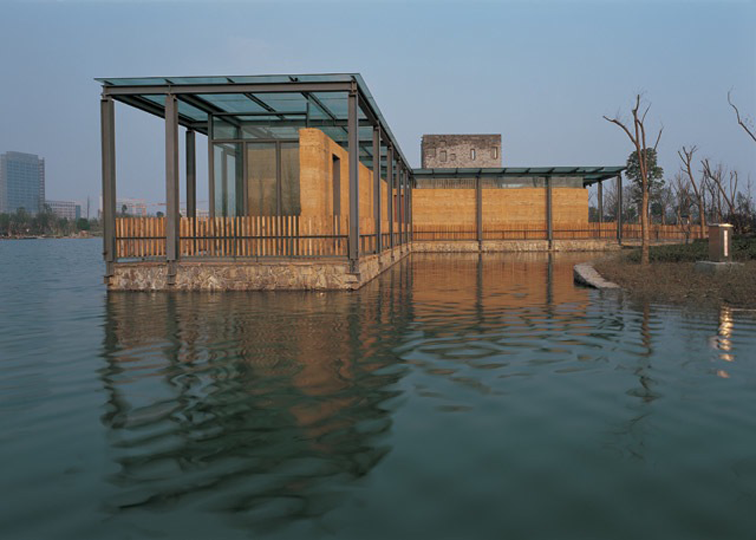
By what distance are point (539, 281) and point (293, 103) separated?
26.6 ft

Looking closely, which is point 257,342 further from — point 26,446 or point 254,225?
point 254,225

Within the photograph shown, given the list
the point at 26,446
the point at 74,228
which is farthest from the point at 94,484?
the point at 74,228

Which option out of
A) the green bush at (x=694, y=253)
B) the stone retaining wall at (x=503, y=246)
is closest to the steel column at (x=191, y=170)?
the green bush at (x=694, y=253)

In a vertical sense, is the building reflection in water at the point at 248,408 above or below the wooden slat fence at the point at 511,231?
below

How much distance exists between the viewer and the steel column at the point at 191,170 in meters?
19.8

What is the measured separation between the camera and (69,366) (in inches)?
264

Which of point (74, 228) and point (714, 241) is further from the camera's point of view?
point (74, 228)

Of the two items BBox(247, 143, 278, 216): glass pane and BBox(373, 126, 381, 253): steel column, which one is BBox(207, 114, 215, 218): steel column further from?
BBox(373, 126, 381, 253): steel column

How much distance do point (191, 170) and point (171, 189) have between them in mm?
5563

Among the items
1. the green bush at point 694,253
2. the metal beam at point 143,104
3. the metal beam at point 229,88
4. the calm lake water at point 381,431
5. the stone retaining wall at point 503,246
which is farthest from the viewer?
the stone retaining wall at point 503,246

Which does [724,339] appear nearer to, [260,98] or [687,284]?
[687,284]

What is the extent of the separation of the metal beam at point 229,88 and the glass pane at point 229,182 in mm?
4004

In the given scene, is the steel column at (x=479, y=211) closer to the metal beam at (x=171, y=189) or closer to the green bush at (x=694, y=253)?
the green bush at (x=694, y=253)

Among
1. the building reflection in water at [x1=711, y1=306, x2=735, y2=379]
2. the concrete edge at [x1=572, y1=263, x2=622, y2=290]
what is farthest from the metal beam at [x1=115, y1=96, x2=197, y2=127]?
the building reflection in water at [x1=711, y1=306, x2=735, y2=379]
